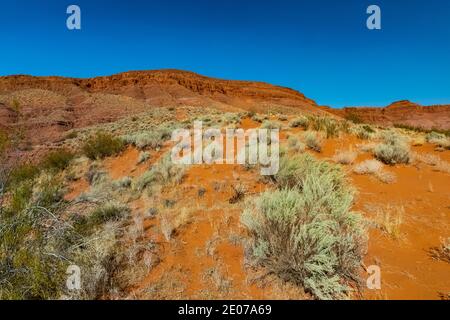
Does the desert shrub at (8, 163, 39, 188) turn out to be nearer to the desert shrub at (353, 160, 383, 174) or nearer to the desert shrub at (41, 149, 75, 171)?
the desert shrub at (41, 149, 75, 171)

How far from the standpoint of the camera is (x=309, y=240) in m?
3.38

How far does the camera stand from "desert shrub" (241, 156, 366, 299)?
313cm

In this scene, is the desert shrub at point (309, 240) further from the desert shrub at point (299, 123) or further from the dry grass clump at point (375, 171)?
the desert shrub at point (299, 123)

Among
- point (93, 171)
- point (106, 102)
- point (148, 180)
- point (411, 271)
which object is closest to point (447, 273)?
point (411, 271)

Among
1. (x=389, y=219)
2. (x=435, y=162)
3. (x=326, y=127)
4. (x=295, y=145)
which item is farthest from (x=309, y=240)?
(x=326, y=127)

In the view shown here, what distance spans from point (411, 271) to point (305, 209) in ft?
4.43

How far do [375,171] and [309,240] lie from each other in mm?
4164

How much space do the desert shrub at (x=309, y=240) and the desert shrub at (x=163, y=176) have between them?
11.7 ft

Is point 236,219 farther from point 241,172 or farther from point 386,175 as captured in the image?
point 386,175

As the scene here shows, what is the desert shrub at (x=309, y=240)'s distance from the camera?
3.13 m

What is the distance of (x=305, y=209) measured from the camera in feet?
12.9

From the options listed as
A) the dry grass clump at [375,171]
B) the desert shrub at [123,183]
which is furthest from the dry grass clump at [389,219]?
the desert shrub at [123,183]

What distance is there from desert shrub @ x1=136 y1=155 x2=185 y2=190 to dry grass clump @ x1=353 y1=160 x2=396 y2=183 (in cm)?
421

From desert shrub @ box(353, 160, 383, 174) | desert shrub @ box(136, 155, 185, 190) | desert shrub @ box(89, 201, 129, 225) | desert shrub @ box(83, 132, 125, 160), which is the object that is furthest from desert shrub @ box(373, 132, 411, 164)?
desert shrub @ box(83, 132, 125, 160)
